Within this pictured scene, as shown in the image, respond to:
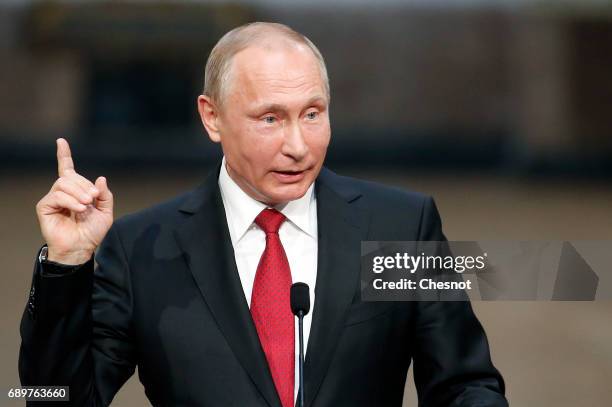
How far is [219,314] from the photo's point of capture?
1.94 m

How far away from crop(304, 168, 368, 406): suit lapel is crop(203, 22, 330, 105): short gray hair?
24 centimetres

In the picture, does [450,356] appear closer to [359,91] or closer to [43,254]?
[43,254]

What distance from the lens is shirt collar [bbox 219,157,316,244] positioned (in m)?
2.04

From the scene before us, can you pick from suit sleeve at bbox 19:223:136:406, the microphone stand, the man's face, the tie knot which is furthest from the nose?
suit sleeve at bbox 19:223:136:406

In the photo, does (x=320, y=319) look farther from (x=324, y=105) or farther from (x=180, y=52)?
(x=180, y=52)

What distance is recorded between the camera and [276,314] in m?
1.96

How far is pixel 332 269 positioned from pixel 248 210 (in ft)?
0.64

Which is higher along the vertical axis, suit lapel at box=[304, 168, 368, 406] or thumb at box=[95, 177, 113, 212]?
thumb at box=[95, 177, 113, 212]

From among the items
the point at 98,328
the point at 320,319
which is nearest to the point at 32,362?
the point at 98,328

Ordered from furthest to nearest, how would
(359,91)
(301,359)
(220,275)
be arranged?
(359,91) < (220,275) < (301,359)

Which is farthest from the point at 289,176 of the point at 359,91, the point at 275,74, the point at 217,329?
the point at 359,91

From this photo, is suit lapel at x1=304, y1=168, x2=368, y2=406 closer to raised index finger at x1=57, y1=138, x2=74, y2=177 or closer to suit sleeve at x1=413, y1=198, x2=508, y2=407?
suit sleeve at x1=413, y1=198, x2=508, y2=407

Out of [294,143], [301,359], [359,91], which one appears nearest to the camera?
[301,359]

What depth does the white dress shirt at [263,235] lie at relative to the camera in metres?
2.02
